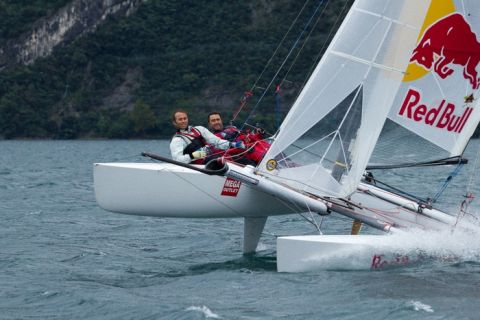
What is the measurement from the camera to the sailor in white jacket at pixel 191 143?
9.35 metres

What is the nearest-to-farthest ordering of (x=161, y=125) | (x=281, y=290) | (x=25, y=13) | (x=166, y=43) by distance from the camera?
(x=281, y=290), (x=161, y=125), (x=166, y=43), (x=25, y=13)

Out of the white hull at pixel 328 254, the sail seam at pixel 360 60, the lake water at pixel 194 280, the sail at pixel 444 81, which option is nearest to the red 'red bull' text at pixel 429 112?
the sail at pixel 444 81

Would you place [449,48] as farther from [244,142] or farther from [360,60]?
[244,142]

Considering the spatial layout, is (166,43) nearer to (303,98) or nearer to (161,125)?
(161,125)

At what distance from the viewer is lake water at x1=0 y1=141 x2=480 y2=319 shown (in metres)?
7.04

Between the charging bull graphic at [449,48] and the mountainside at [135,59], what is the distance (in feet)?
147

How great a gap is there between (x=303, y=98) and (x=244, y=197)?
1032 millimetres

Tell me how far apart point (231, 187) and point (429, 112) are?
1.75m

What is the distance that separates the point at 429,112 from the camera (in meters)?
8.84

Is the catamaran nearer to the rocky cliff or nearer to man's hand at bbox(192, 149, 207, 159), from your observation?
man's hand at bbox(192, 149, 207, 159)

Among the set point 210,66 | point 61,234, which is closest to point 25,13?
point 210,66

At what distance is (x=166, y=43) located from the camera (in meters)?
66.3

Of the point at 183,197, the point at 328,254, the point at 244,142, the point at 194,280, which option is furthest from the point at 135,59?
the point at 328,254

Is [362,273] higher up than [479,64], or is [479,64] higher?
[479,64]
